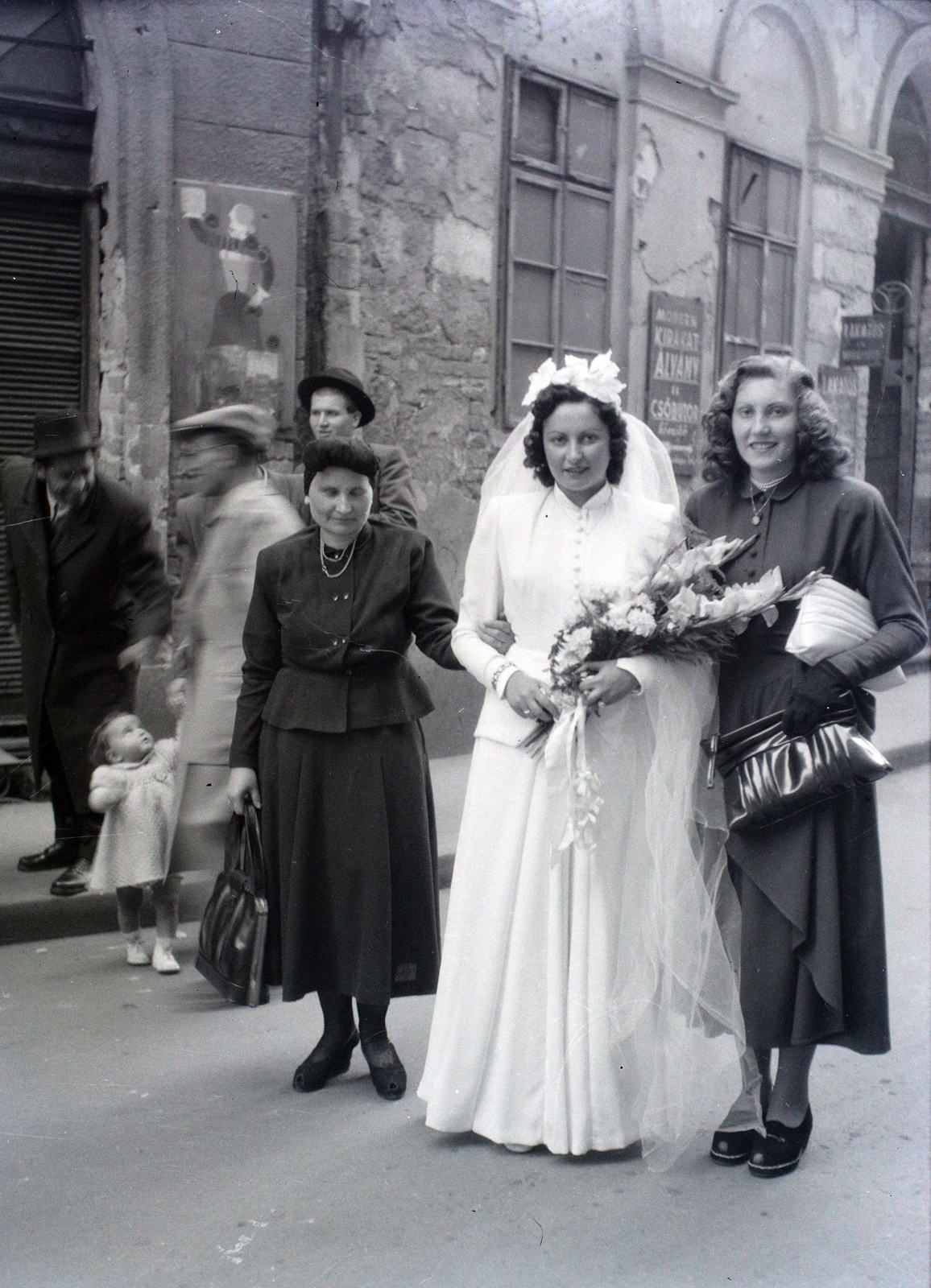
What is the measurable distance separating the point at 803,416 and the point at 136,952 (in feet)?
10.3

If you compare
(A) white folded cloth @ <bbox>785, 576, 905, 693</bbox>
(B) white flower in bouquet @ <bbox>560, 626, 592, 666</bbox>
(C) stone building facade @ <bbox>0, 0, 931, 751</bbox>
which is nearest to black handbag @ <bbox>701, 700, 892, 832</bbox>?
(A) white folded cloth @ <bbox>785, 576, 905, 693</bbox>

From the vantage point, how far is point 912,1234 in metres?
3.03

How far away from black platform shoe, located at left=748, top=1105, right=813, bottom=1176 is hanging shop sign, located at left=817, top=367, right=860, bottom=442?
16.7 feet

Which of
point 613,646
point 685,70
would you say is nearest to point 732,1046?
point 613,646

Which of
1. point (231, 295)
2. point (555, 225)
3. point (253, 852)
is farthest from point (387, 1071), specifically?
point (555, 225)

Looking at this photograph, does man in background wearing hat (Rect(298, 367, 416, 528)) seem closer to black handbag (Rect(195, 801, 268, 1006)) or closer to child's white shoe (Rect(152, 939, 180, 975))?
black handbag (Rect(195, 801, 268, 1006))

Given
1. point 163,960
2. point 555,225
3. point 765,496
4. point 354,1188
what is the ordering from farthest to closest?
point 555,225
point 163,960
point 765,496
point 354,1188

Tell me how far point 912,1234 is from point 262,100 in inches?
222

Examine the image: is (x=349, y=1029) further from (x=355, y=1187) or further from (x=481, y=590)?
(x=481, y=590)

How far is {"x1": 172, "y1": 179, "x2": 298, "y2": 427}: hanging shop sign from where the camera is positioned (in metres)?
6.09

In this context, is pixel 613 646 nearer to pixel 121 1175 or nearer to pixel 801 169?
pixel 121 1175

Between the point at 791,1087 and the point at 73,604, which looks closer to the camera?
the point at 791,1087

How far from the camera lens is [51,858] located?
5281 millimetres

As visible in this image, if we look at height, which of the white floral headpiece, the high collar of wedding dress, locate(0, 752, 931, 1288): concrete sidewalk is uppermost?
the white floral headpiece
